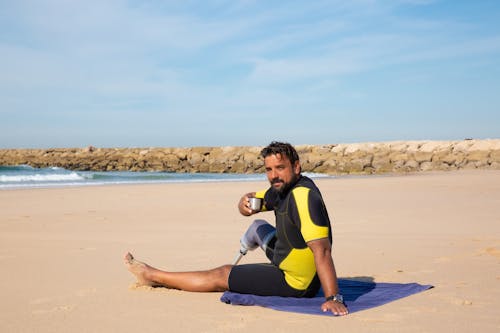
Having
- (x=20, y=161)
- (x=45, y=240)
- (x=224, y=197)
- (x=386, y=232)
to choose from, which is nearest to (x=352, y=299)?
(x=386, y=232)

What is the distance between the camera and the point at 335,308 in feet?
11.3

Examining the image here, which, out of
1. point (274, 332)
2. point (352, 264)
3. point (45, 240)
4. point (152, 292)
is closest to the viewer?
point (274, 332)

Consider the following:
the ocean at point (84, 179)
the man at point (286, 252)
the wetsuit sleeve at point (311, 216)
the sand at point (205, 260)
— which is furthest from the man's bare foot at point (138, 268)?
the ocean at point (84, 179)

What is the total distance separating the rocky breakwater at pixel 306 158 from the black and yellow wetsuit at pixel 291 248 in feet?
91.9

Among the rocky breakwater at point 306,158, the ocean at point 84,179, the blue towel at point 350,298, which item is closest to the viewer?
the blue towel at point 350,298

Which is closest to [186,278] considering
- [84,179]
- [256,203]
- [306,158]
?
[256,203]

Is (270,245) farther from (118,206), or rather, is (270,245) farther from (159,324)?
(118,206)

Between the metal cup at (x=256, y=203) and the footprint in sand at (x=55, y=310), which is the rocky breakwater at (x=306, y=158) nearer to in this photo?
the metal cup at (x=256, y=203)

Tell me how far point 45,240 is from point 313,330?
486cm

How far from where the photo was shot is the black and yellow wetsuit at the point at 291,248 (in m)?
3.45

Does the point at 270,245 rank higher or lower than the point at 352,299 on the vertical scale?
higher

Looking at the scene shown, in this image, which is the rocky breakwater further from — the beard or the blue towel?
the beard

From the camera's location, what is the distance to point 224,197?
13297 mm

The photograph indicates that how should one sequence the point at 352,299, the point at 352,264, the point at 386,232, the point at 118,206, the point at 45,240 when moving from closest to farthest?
the point at 352,299 → the point at 352,264 → the point at 45,240 → the point at 386,232 → the point at 118,206
